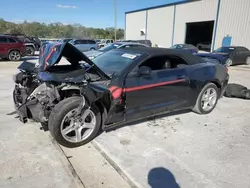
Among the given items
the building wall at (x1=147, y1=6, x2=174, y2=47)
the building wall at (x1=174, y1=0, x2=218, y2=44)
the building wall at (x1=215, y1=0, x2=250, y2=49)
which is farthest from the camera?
the building wall at (x1=147, y1=6, x2=174, y2=47)

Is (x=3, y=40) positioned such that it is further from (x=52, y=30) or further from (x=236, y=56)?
(x=52, y=30)

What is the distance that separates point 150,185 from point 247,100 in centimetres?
501

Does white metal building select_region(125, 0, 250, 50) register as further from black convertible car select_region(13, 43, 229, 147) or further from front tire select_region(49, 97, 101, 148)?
front tire select_region(49, 97, 101, 148)

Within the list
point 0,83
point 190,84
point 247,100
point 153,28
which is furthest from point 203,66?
point 153,28

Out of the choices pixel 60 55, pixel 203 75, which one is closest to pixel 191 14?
pixel 203 75

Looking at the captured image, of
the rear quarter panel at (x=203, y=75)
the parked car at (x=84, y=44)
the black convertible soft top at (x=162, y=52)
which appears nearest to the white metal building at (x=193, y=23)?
the parked car at (x=84, y=44)

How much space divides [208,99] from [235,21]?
62.2ft

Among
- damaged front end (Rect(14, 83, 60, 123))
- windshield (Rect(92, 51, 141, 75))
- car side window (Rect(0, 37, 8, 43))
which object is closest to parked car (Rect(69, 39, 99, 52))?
car side window (Rect(0, 37, 8, 43))

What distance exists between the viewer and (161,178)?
2.62 m

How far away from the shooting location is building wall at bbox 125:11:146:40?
32.9 m

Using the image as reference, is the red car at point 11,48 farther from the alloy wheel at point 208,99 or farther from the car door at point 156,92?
the alloy wheel at point 208,99

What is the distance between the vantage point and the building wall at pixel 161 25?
28203 millimetres

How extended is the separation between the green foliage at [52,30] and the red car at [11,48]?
39618 mm

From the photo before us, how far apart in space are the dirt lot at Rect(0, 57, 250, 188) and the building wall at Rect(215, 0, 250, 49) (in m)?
18.6
